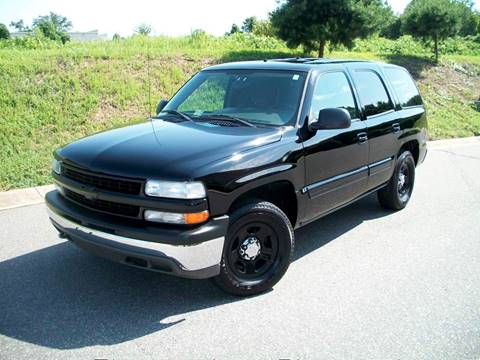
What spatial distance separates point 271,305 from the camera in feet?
11.8

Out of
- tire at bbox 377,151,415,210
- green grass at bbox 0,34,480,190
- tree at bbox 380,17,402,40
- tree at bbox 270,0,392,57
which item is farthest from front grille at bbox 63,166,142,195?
tree at bbox 380,17,402,40

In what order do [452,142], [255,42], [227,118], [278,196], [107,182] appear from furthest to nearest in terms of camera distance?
[255,42] < [452,142] < [227,118] < [278,196] < [107,182]

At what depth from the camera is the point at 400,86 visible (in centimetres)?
596

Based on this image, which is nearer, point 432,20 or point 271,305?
point 271,305

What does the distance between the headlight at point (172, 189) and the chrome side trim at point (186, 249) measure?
328 millimetres

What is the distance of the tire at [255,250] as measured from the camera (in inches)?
137

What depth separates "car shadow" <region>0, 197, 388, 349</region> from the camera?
10.4 feet

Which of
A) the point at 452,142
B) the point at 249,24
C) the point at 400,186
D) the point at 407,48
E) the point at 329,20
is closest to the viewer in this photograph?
the point at 400,186

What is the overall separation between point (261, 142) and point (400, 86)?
3.11 m

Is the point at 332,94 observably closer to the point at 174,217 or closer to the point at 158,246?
the point at 174,217

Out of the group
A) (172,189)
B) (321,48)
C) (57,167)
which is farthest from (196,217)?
(321,48)

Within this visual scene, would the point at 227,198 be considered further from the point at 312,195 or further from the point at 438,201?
the point at 438,201

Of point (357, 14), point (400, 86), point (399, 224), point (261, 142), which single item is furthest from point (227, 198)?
point (357, 14)

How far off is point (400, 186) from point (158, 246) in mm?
3954
